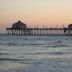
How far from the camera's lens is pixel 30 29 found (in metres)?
199

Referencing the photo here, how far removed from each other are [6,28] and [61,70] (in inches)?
6842

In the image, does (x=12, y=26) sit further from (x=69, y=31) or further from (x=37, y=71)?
(x=37, y=71)

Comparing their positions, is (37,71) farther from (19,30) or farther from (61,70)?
(19,30)

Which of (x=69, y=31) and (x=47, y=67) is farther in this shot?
(x=69, y=31)

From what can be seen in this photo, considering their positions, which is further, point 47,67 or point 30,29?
point 30,29

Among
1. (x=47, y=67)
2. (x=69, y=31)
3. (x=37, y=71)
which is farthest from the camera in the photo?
(x=69, y=31)

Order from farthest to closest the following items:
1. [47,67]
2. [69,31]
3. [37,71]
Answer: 1. [69,31]
2. [47,67]
3. [37,71]

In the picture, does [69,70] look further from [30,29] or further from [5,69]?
[30,29]

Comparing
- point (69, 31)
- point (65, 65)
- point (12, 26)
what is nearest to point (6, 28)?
point (12, 26)

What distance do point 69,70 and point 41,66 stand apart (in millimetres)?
2869

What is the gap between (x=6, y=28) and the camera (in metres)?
198

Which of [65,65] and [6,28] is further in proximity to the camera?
[6,28]

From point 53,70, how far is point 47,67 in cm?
162

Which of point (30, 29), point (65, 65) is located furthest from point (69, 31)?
point (65, 65)
